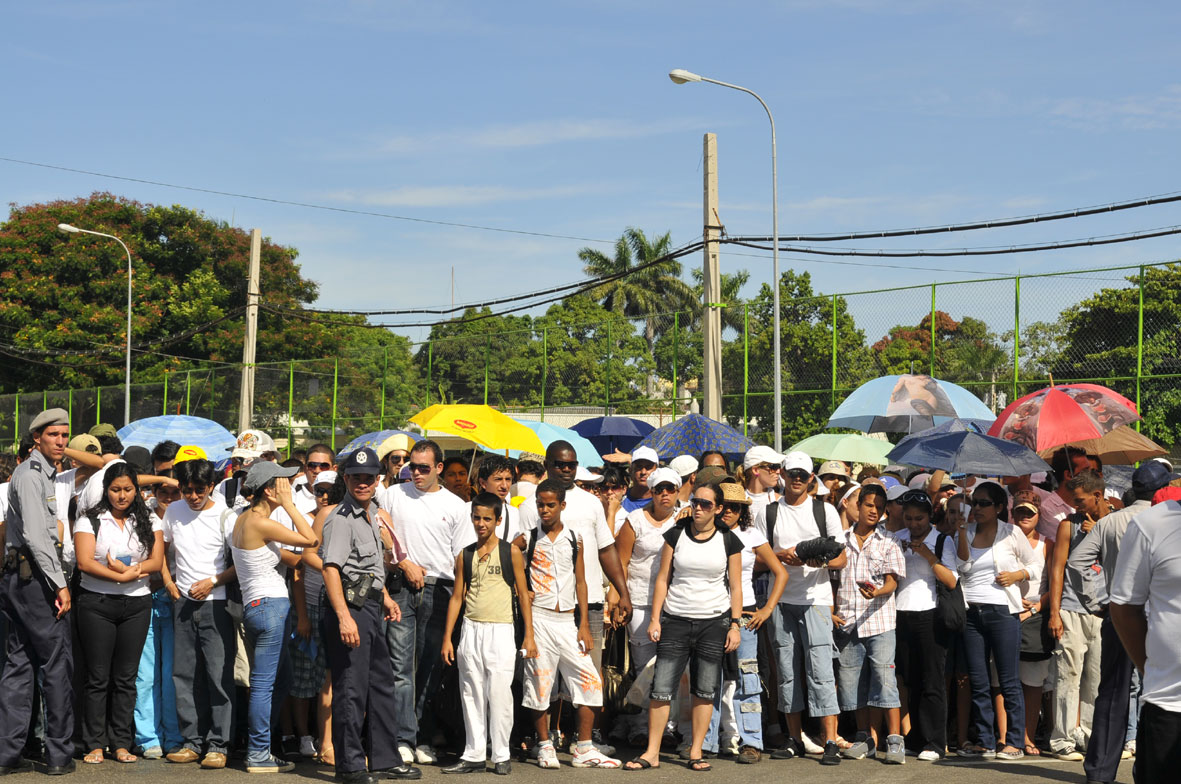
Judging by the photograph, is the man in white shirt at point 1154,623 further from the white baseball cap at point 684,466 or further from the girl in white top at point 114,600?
the girl in white top at point 114,600

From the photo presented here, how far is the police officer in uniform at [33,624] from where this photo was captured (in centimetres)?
722

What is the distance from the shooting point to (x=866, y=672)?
8.43m

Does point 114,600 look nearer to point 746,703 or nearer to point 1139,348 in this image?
point 746,703

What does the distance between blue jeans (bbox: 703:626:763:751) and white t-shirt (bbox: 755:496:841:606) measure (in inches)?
16.4

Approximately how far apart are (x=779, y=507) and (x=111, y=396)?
1338 inches

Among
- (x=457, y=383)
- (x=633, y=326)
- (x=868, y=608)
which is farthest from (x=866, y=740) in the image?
(x=457, y=383)

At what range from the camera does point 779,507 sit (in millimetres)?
8609

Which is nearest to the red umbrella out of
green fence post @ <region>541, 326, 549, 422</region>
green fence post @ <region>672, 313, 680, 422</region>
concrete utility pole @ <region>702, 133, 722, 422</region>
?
concrete utility pole @ <region>702, 133, 722, 422</region>

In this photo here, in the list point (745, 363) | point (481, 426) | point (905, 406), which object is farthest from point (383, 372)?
point (905, 406)

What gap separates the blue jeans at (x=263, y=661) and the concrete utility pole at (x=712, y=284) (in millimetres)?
12895

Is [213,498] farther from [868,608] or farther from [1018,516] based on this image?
[1018,516]

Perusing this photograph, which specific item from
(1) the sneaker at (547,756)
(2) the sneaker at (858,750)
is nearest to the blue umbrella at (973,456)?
(2) the sneaker at (858,750)

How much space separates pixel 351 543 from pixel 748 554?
109 inches

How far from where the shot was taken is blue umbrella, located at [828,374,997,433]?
517 inches
